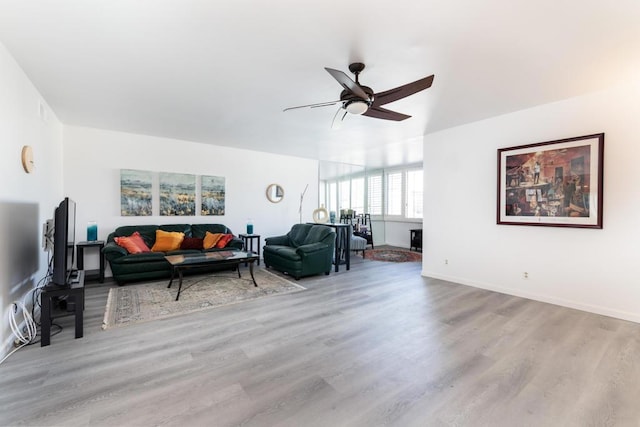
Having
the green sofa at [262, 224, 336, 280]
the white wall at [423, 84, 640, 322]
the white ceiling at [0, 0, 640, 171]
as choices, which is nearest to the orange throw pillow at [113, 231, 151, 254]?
the white ceiling at [0, 0, 640, 171]

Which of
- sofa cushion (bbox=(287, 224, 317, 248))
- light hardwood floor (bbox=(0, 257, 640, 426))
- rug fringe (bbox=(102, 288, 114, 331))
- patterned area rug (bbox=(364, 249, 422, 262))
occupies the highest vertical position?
sofa cushion (bbox=(287, 224, 317, 248))

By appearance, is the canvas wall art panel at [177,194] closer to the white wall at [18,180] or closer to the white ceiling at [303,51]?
the white ceiling at [303,51]

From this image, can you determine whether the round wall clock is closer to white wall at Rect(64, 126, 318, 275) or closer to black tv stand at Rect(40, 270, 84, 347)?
black tv stand at Rect(40, 270, 84, 347)

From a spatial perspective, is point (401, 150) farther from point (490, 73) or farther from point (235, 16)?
point (235, 16)

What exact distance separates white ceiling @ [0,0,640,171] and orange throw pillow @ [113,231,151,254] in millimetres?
1961

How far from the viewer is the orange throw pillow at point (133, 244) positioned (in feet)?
14.7

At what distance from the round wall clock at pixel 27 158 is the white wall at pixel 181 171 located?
203 cm

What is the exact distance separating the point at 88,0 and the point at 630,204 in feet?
17.4

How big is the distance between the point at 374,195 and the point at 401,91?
6896 millimetres

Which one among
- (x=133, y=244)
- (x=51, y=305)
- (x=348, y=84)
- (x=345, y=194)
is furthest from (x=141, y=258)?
(x=345, y=194)

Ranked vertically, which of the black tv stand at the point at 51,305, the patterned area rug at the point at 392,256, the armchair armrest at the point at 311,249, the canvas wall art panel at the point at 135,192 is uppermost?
the canvas wall art panel at the point at 135,192

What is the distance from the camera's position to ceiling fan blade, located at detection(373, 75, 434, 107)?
2.41 m

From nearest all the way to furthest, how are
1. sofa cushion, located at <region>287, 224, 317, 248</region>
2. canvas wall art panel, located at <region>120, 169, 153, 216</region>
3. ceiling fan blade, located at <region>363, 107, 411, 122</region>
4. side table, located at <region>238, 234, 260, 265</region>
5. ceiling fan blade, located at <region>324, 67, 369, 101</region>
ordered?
ceiling fan blade, located at <region>324, 67, 369, 101</region> < ceiling fan blade, located at <region>363, 107, 411, 122</region> < canvas wall art panel, located at <region>120, 169, 153, 216</region> < sofa cushion, located at <region>287, 224, 317, 248</region> < side table, located at <region>238, 234, 260, 265</region>

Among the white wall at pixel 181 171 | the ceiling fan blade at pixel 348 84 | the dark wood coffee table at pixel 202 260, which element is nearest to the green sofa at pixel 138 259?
the white wall at pixel 181 171
